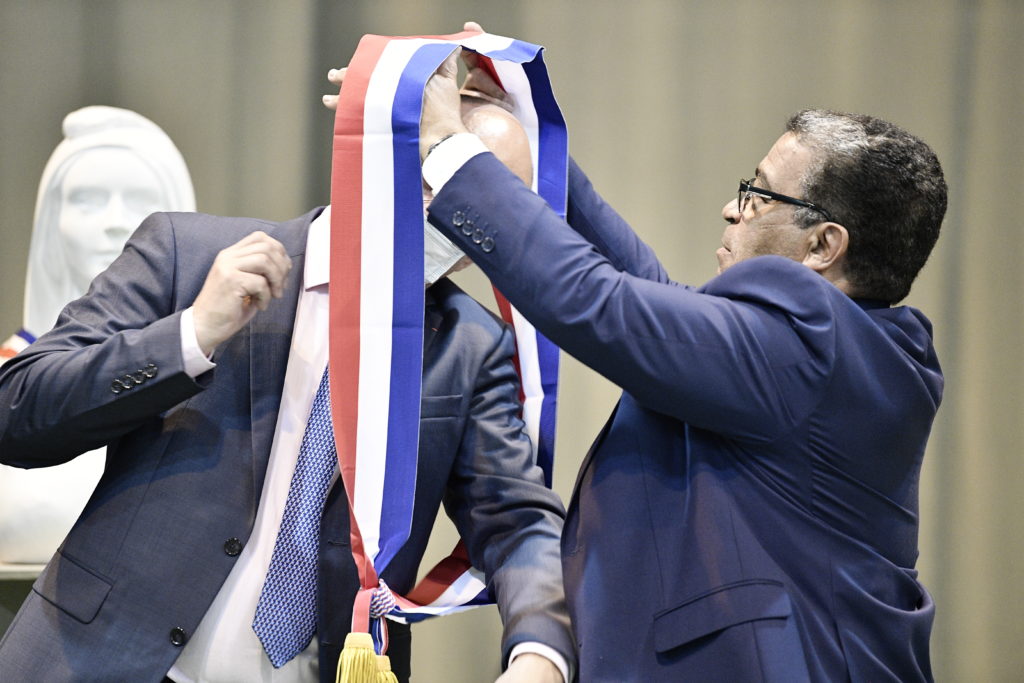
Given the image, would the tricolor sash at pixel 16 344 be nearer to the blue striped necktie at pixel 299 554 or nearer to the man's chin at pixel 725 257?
the blue striped necktie at pixel 299 554

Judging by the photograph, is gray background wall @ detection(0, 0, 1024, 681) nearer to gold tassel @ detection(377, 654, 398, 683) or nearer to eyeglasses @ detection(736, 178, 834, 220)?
eyeglasses @ detection(736, 178, 834, 220)

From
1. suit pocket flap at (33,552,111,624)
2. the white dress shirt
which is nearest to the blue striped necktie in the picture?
the white dress shirt

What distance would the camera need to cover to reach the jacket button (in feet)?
5.48

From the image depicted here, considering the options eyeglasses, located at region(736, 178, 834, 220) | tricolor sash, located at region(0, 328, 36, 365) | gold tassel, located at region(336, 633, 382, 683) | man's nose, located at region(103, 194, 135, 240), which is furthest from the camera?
man's nose, located at region(103, 194, 135, 240)

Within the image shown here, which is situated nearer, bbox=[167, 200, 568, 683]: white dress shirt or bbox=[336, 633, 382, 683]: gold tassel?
bbox=[336, 633, 382, 683]: gold tassel

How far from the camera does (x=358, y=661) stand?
1.60 metres

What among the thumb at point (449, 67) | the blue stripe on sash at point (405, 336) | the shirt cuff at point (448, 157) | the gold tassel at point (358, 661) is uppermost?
the thumb at point (449, 67)

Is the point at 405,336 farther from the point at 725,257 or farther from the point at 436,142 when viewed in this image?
the point at 725,257

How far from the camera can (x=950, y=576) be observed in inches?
180

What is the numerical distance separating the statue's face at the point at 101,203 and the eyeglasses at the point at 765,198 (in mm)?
2153

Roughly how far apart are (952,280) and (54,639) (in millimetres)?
3890

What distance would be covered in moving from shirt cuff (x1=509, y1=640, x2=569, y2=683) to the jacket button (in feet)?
1.62

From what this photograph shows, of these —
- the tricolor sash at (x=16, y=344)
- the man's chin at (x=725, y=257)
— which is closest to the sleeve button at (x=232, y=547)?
the man's chin at (x=725, y=257)

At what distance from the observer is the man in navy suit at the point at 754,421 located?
4.88ft
